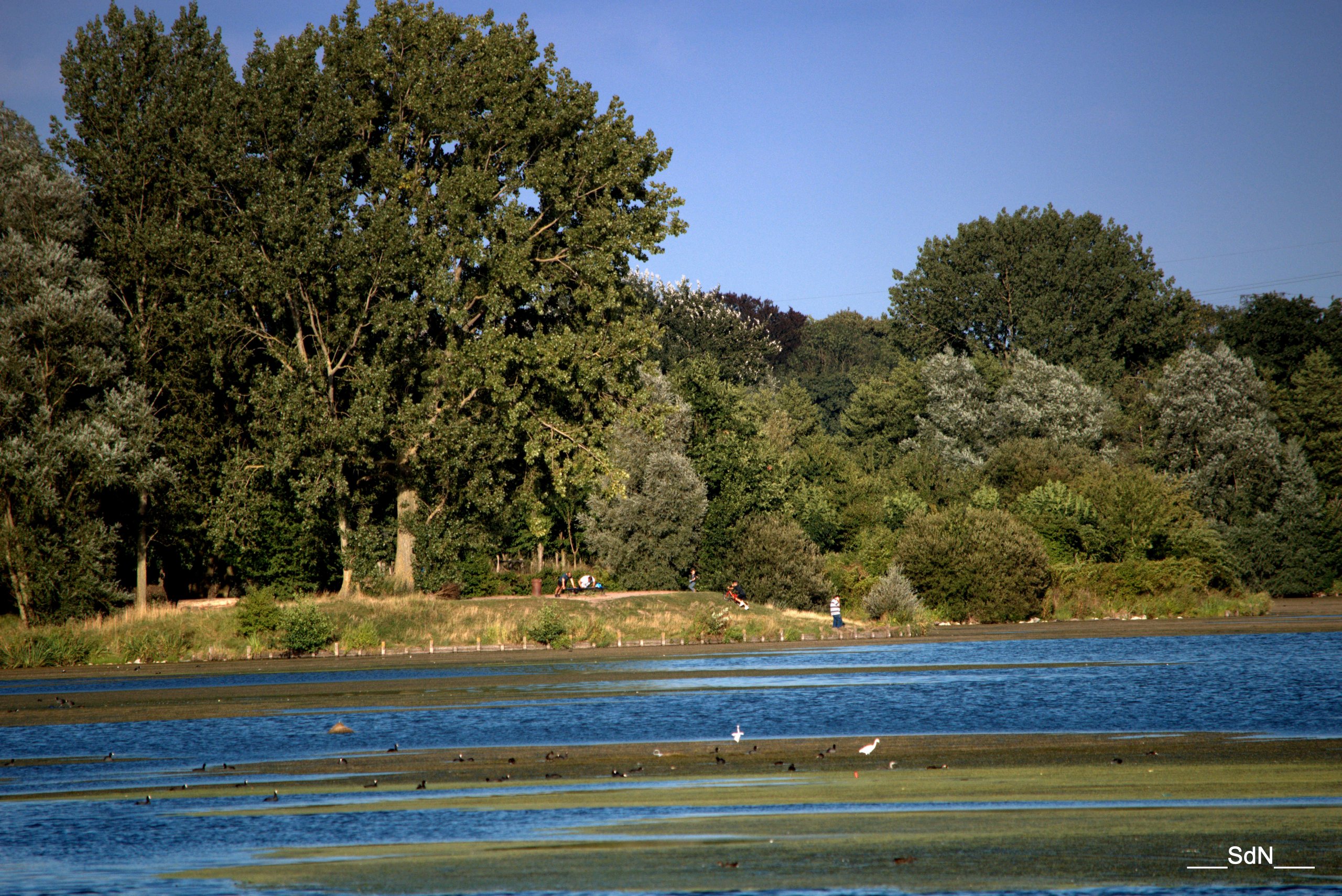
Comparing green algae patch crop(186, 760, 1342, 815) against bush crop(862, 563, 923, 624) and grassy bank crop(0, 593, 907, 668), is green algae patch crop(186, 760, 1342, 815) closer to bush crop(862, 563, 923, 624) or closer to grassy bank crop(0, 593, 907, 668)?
grassy bank crop(0, 593, 907, 668)

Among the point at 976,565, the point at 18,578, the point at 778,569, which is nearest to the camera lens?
the point at 18,578

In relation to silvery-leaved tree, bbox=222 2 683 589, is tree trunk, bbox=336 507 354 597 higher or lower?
lower

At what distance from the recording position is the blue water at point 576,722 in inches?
624

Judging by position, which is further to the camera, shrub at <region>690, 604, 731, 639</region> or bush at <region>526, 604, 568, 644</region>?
shrub at <region>690, 604, 731, 639</region>

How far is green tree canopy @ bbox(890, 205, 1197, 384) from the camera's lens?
331 ft

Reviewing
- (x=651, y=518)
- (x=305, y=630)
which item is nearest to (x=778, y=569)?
(x=651, y=518)

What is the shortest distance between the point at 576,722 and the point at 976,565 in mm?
39507

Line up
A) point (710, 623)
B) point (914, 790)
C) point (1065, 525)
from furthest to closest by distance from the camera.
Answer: point (1065, 525) → point (710, 623) → point (914, 790)

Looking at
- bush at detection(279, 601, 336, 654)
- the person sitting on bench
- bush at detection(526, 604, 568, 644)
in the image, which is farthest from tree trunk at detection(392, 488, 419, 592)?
the person sitting on bench

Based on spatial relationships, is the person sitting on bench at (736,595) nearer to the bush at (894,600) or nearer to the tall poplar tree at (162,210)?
the bush at (894,600)

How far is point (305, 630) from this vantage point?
1982 inches

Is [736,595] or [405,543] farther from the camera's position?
[736,595]

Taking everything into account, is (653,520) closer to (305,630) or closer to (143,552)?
(305,630)

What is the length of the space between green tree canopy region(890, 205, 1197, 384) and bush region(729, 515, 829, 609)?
4242cm
